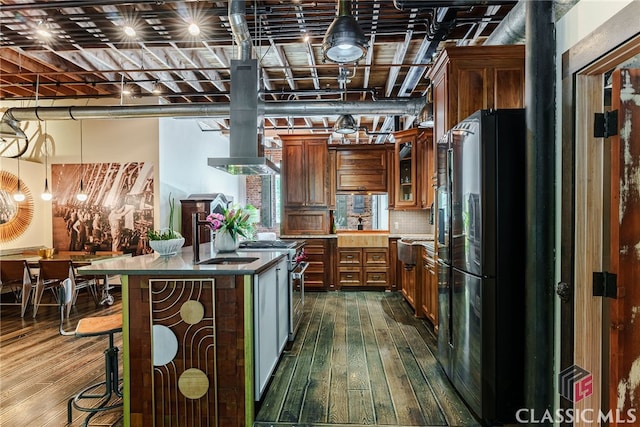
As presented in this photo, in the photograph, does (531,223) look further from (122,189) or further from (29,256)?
(29,256)

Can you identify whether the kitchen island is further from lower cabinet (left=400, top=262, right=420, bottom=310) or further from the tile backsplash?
the tile backsplash

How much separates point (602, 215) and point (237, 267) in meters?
1.99

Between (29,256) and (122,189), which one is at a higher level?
(122,189)

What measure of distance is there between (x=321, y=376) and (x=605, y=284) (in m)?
2.05

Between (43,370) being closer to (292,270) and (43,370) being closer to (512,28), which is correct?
(292,270)

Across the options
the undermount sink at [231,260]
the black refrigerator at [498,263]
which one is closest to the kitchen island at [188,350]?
the undermount sink at [231,260]

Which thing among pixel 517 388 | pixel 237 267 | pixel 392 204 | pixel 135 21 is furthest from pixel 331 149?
pixel 517 388

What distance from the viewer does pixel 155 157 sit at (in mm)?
5738

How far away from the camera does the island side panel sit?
82.8 inches

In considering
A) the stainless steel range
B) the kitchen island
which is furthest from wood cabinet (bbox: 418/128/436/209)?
the kitchen island

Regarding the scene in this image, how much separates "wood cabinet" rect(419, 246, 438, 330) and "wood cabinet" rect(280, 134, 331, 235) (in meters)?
2.23

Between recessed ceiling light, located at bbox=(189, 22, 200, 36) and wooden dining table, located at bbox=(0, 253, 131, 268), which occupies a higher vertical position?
recessed ceiling light, located at bbox=(189, 22, 200, 36)

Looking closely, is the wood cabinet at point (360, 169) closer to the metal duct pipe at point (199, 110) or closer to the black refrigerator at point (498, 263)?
the metal duct pipe at point (199, 110)

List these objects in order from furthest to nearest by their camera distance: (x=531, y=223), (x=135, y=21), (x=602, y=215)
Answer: (x=135, y=21) < (x=531, y=223) < (x=602, y=215)
